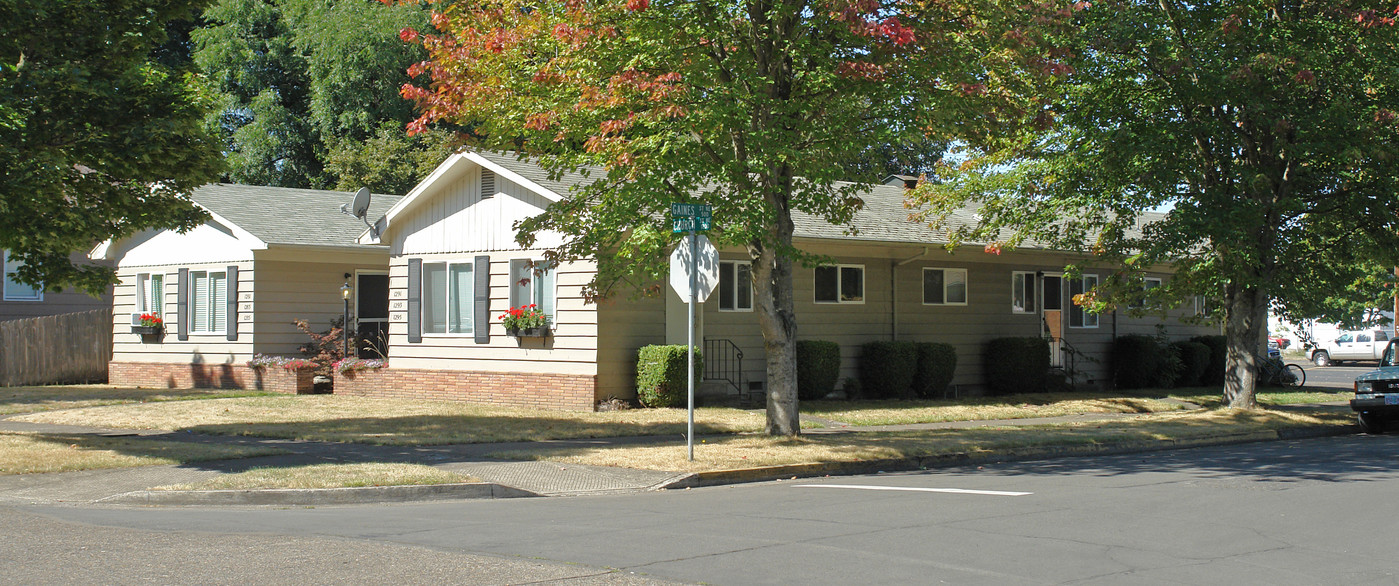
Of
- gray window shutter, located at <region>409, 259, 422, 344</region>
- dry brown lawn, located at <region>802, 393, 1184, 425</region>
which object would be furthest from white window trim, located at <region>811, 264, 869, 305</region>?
gray window shutter, located at <region>409, 259, 422, 344</region>

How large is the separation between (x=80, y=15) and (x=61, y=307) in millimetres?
19816

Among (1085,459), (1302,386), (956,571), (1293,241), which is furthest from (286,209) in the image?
(1302,386)

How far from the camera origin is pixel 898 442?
15.4m

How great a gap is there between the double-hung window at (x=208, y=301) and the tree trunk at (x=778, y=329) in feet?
48.9

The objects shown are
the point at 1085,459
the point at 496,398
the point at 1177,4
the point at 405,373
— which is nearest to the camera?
the point at 1085,459

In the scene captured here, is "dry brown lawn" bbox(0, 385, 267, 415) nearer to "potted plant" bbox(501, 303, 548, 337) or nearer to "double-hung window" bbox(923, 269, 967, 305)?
"potted plant" bbox(501, 303, 548, 337)

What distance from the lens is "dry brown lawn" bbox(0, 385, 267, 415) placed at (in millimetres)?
21002

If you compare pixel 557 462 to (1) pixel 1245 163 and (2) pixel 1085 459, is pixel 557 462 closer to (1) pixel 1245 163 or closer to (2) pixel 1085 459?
(2) pixel 1085 459

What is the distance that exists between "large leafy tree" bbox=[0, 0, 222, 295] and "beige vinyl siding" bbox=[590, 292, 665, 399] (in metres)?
6.99

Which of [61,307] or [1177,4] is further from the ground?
[1177,4]

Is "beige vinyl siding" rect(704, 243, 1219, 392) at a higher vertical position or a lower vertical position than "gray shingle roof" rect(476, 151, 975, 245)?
lower

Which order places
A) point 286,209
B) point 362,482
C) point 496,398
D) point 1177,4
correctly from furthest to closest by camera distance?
point 286,209, point 496,398, point 1177,4, point 362,482

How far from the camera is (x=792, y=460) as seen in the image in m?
13.6

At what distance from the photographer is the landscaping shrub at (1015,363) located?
24453mm
